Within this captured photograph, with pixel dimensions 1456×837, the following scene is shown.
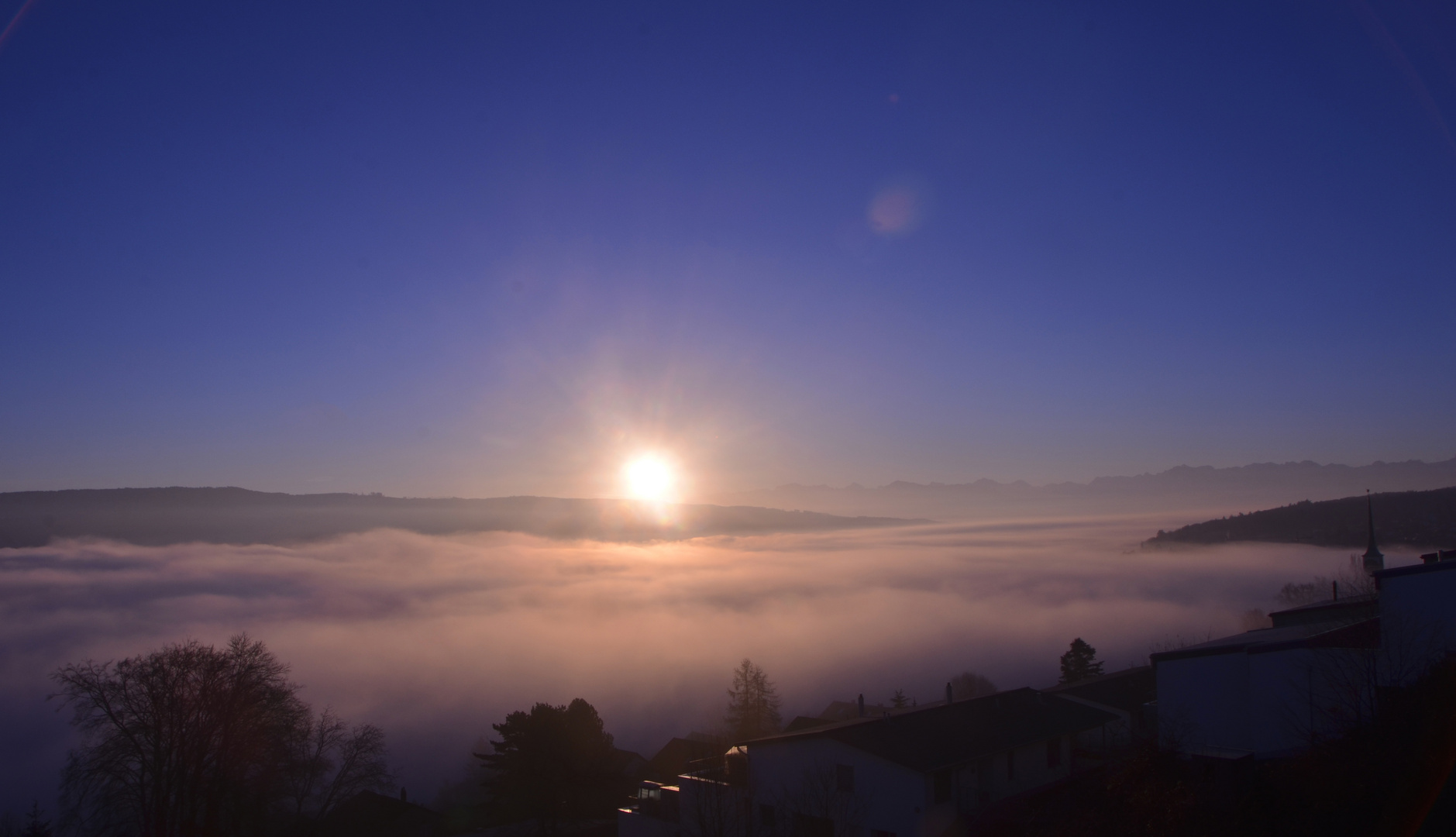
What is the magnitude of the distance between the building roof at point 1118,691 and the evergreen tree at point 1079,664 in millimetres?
25474

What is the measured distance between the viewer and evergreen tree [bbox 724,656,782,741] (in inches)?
2520

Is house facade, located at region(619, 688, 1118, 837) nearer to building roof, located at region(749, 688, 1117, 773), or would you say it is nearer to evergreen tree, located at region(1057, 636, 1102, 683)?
building roof, located at region(749, 688, 1117, 773)

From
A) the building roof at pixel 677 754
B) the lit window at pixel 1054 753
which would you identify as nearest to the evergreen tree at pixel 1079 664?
the building roof at pixel 677 754

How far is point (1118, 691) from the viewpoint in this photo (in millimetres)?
33875

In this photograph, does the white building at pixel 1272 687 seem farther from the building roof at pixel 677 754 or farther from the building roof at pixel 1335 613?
the building roof at pixel 677 754

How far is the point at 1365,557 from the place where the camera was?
37.1 meters

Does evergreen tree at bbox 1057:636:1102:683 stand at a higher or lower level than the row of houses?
lower

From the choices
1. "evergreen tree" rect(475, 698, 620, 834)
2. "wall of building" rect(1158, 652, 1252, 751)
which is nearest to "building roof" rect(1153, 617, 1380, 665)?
"wall of building" rect(1158, 652, 1252, 751)

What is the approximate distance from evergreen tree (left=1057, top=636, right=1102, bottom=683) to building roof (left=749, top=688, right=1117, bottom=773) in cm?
3656

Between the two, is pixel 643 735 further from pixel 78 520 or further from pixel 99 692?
pixel 78 520

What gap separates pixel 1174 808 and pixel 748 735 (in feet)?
163

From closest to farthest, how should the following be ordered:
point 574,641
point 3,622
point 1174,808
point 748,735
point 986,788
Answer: point 1174,808 → point 986,788 → point 748,735 → point 3,622 → point 574,641

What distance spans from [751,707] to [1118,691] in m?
37.1

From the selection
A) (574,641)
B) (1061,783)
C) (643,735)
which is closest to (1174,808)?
(1061,783)
